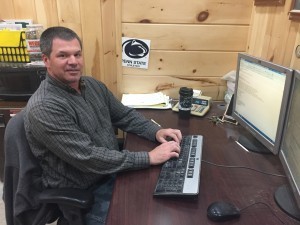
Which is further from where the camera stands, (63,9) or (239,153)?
(63,9)

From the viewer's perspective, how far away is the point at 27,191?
1166 millimetres

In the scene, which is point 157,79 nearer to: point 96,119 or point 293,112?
point 96,119

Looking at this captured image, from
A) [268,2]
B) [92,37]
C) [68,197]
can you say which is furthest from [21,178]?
[268,2]

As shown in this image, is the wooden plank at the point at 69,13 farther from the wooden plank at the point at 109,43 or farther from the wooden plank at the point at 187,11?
the wooden plank at the point at 187,11

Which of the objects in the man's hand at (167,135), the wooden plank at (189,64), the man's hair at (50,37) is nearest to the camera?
the man's hair at (50,37)

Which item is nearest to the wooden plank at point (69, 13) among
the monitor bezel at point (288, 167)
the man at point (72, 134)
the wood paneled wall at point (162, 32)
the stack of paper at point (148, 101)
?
the wood paneled wall at point (162, 32)

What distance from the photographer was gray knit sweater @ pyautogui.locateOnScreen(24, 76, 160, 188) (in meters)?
1.10

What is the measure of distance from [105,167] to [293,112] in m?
0.74

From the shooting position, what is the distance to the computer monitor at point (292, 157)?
91cm

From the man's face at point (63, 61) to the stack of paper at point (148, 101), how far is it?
2.22 feet

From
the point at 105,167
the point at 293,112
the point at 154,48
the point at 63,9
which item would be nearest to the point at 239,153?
the point at 293,112

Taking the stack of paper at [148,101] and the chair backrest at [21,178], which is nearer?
the chair backrest at [21,178]

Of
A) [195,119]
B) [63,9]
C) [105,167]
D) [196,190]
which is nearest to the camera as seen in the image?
[196,190]

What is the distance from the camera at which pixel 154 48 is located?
1968 mm
